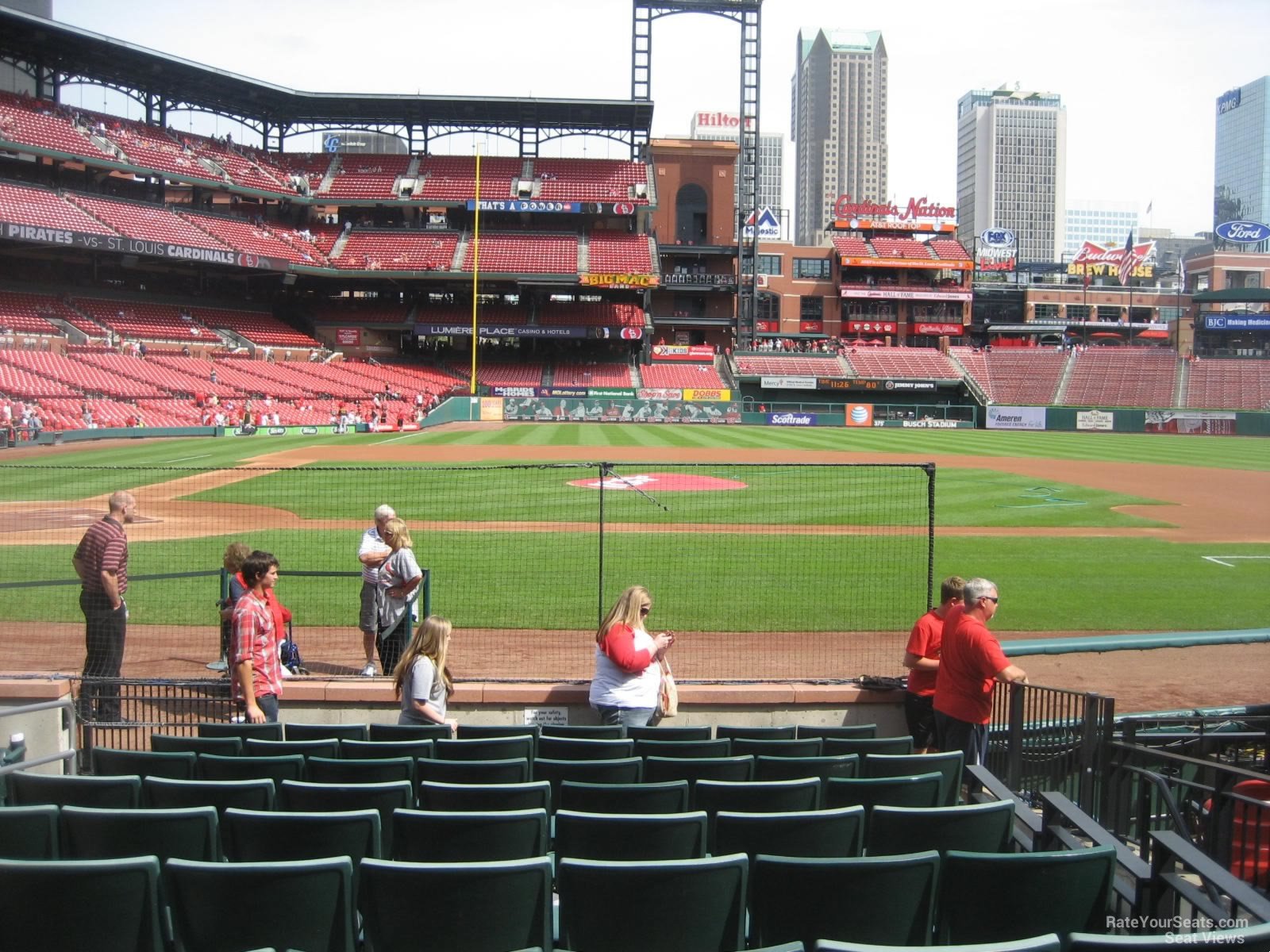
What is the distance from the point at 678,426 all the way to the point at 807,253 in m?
38.0

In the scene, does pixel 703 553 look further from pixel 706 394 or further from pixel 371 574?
pixel 706 394

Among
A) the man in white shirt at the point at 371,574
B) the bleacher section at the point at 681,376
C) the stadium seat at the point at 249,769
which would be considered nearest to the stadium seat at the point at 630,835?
the stadium seat at the point at 249,769

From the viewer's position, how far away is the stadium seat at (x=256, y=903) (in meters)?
3.35

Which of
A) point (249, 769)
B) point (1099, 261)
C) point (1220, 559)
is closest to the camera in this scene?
point (249, 769)

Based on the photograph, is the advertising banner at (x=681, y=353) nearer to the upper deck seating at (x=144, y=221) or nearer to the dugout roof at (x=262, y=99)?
the dugout roof at (x=262, y=99)

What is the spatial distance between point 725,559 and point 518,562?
3.55 m

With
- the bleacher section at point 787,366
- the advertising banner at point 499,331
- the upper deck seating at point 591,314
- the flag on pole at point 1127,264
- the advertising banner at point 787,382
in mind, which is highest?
the flag on pole at point 1127,264

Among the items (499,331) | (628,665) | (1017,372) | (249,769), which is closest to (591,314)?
(499,331)

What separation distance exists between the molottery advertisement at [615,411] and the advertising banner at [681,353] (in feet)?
34.5

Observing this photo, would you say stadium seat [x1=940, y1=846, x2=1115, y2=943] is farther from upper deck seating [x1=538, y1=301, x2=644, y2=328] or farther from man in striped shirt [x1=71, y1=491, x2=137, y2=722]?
upper deck seating [x1=538, y1=301, x2=644, y2=328]

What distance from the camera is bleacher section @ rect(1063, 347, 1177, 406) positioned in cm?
6981

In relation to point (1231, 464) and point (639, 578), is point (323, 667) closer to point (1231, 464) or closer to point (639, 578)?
point (639, 578)

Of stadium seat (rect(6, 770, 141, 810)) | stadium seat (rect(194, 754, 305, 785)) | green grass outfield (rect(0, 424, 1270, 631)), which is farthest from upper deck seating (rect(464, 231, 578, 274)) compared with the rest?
stadium seat (rect(6, 770, 141, 810))

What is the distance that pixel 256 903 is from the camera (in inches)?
134
